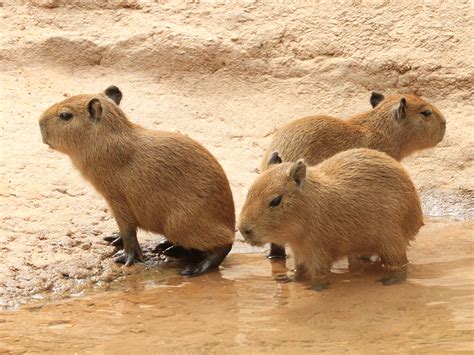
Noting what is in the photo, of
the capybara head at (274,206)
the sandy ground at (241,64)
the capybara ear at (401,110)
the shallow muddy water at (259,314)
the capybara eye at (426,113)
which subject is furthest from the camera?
the sandy ground at (241,64)

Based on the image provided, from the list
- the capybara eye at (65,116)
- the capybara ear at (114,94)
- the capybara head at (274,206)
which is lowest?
the capybara head at (274,206)

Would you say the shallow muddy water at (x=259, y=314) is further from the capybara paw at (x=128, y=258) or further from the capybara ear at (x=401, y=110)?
the capybara ear at (x=401, y=110)

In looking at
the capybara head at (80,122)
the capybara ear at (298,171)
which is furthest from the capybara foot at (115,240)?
the capybara ear at (298,171)

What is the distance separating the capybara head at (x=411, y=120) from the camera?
26.8 ft

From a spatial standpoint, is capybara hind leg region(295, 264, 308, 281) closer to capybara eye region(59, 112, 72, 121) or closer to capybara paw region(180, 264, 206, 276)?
capybara paw region(180, 264, 206, 276)

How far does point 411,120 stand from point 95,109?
9.09ft

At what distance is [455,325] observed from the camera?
552cm

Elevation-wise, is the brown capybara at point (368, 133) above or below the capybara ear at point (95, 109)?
below

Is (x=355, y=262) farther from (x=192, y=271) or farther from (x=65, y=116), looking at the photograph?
(x=65, y=116)

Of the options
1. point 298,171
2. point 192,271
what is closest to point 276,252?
point 192,271

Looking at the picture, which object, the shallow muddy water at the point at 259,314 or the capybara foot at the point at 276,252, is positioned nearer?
the shallow muddy water at the point at 259,314

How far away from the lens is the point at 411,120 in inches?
326

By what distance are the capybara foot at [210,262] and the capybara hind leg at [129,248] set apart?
381 mm

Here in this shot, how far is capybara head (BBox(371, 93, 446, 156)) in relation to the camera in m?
8.16
